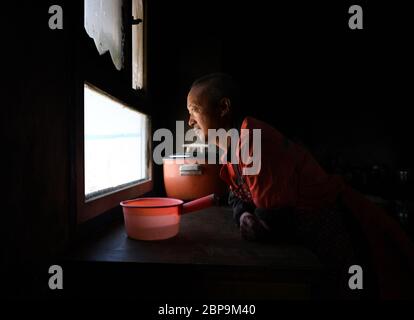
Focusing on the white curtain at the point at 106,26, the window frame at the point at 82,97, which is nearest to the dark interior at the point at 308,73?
the window frame at the point at 82,97

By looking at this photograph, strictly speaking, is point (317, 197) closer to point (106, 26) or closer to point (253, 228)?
point (253, 228)

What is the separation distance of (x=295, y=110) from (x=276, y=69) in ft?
1.56

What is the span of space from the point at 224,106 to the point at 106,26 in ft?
2.10

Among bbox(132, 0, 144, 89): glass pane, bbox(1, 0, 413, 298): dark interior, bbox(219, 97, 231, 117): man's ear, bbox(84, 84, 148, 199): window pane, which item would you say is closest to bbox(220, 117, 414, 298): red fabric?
bbox(219, 97, 231, 117): man's ear

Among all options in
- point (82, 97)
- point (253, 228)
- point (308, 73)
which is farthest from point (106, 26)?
point (308, 73)

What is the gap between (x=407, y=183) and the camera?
9.01 ft

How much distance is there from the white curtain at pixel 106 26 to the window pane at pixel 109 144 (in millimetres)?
205

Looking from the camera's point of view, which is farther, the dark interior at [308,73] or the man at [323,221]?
the dark interior at [308,73]

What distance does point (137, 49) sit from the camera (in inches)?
72.1

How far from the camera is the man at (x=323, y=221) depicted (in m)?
1.04

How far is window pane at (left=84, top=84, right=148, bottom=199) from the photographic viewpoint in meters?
1.17

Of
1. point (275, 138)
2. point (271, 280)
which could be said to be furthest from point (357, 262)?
point (275, 138)

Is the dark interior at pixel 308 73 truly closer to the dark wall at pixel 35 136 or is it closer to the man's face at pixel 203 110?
the man's face at pixel 203 110
